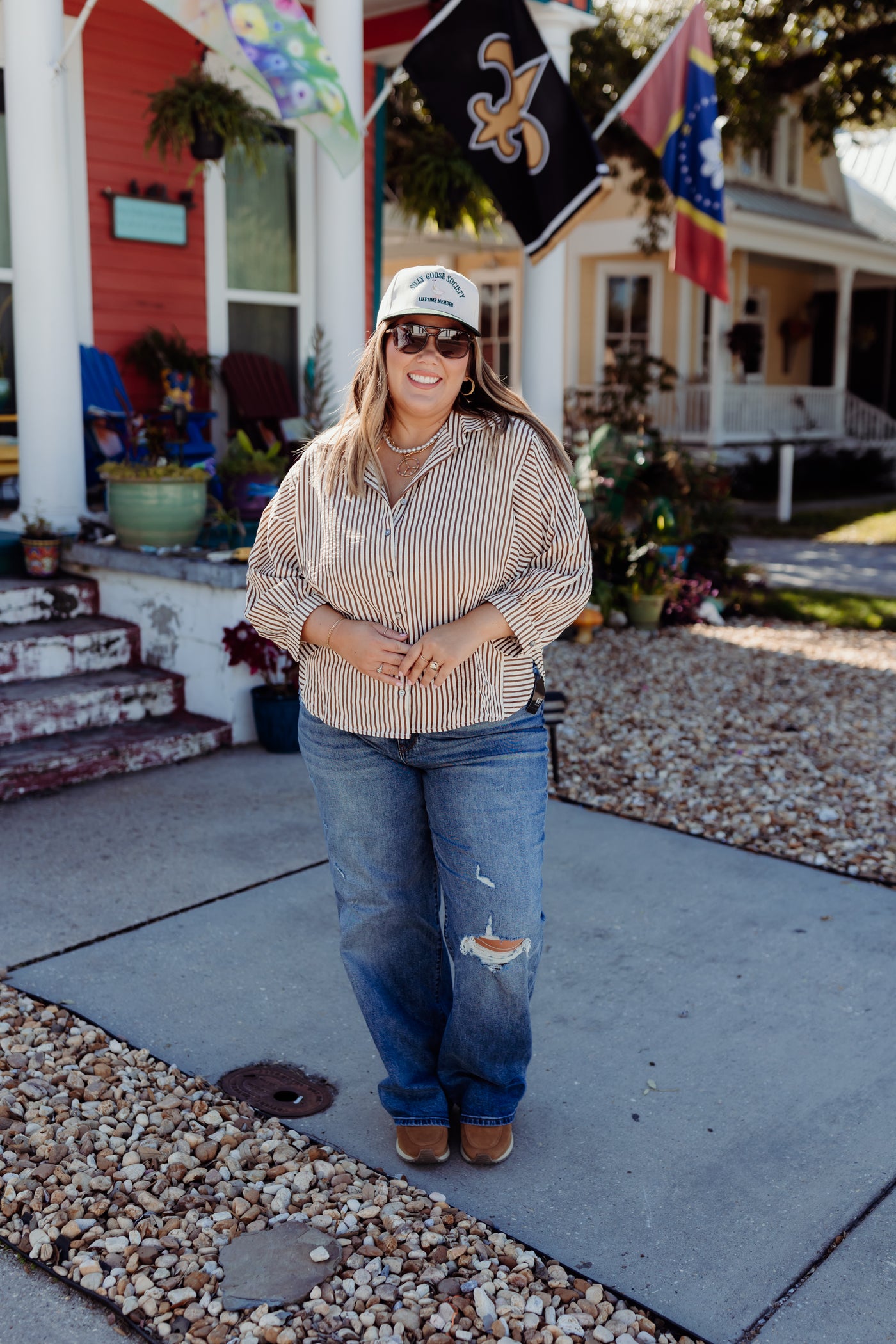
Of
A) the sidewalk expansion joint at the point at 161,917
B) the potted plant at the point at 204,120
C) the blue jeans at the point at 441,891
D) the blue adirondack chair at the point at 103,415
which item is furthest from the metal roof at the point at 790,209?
the blue jeans at the point at 441,891

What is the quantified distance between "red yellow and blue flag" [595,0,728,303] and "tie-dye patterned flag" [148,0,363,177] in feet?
7.75

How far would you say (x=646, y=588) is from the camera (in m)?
8.09

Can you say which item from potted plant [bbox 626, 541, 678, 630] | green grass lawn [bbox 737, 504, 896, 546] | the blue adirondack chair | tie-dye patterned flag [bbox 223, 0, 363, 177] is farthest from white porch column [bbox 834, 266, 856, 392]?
tie-dye patterned flag [bbox 223, 0, 363, 177]

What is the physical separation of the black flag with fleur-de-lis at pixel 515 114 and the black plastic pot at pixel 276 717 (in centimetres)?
304

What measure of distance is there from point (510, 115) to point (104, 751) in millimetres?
3979

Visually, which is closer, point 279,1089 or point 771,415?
point 279,1089

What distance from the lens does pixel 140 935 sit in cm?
360

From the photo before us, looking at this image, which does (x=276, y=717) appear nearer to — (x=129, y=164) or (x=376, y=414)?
(x=376, y=414)

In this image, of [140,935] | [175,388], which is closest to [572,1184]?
[140,935]

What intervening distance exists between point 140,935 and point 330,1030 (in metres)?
0.78

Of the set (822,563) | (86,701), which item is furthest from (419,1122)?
(822,563)

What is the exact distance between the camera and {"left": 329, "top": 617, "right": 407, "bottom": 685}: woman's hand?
2295 millimetres

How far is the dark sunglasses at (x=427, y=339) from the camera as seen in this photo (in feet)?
7.61

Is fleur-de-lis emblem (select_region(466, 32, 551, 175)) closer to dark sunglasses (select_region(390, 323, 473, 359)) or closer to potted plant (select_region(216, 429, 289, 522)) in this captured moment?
potted plant (select_region(216, 429, 289, 522))
